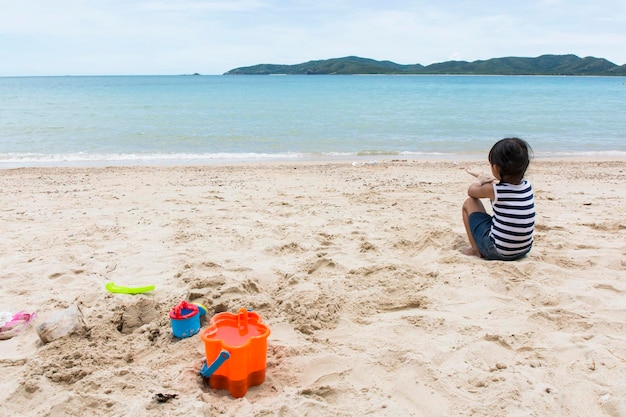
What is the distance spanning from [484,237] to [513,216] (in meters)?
0.29

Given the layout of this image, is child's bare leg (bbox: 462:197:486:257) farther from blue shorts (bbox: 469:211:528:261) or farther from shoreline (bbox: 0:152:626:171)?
shoreline (bbox: 0:152:626:171)

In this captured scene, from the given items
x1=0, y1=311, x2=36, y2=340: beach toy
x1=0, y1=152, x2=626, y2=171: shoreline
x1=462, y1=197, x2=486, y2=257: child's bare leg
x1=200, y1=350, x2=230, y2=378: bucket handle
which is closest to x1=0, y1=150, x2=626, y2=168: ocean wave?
x1=0, y1=152, x2=626, y2=171: shoreline

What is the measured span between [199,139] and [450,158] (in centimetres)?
739

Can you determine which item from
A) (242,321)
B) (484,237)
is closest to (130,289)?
(242,321)

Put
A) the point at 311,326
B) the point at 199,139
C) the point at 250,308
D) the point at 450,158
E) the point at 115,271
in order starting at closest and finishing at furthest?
1. the point at 311,326
2. the point at 250,308
3. the point at 115,271
4. the point at 450,158
5. the point at 199,139

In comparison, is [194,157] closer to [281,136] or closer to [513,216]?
[281,136]

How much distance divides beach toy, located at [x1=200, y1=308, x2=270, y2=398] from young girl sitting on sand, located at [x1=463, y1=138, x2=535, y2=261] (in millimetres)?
2170

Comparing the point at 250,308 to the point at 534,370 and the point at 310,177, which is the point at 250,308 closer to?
the point at 534,370

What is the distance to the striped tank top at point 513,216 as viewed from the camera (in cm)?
354

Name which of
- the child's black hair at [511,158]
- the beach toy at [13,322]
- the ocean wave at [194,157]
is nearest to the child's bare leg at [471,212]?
the child's black hair at [511,158]

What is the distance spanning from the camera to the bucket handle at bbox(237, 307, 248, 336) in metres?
2.38

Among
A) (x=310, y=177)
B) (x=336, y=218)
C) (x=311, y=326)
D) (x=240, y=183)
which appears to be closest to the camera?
(x=311, y=326)

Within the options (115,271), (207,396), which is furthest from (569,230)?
(115,271)

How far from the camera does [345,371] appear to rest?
2408 millimetres
